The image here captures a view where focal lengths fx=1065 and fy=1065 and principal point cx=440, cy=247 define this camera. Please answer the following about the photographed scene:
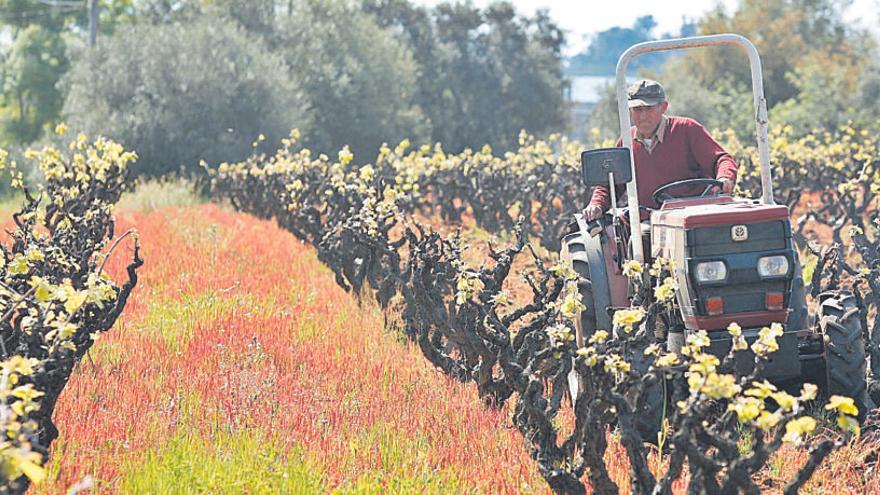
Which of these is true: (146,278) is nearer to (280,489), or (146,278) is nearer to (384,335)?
(384,335)

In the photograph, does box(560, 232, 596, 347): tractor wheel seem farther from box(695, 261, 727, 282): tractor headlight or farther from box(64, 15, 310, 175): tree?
box(64, 15, 310, 175): tree

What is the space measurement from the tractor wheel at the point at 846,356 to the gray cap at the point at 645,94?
1581mm

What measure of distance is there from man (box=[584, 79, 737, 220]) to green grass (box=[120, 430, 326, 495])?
245cm

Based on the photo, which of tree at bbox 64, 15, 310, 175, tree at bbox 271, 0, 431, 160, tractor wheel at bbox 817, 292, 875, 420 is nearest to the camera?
tractor wheel at bbox 817, 292, 875, 420

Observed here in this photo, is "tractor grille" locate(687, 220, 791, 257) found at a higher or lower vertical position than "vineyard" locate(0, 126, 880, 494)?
higher

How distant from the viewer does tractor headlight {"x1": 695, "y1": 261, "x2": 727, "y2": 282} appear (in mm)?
5086

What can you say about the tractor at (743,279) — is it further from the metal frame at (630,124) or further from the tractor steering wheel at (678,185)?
the tractor steering wheel at (678,185)

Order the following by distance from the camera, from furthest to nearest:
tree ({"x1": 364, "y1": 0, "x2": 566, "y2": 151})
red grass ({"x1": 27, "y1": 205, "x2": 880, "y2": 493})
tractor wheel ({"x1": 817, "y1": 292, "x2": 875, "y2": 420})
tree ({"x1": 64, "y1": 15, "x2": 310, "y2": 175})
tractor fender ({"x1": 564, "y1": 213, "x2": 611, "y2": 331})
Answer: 1. tree ({"x1": 364, "y1": 0, "x2": 566, "y2": 151})
2. tree ({"x1": 64, "y1": 15, "x2": 310, "y2": 175})
3. tractor fender ({"x1": 564, "y1": 213, "x2": 611, "y2": 331})
4. tractor wheel ({"x1": 817, "y1": 292, "x2": 875, "y2": 420})
5. red grass ({"x1": 27, "y1": 205, "x2": 880, "y2": 493})

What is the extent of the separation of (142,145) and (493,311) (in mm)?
22993

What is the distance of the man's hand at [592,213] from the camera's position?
6.21 metres

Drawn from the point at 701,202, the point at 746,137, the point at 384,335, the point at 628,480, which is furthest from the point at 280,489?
the point at 746,137

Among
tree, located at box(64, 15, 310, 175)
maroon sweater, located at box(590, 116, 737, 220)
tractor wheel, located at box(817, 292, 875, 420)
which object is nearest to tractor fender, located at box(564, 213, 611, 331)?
maroon sweater, located at box(590, 116, 737, 220)

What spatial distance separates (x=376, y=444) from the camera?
5.04 meters

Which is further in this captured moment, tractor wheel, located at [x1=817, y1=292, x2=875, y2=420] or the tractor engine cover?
tractor wheel, located at [x1=817, y1=292, x2=875, y2=420]
